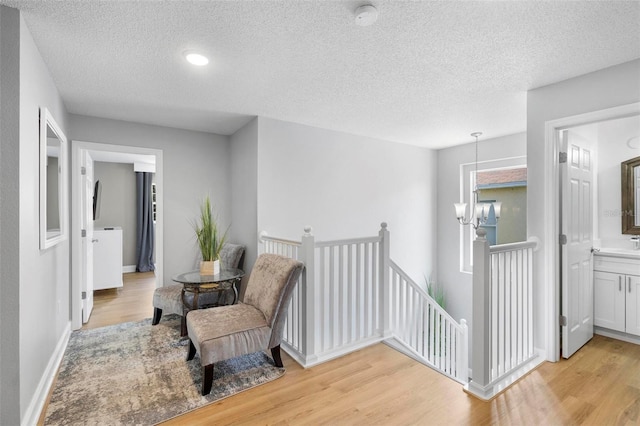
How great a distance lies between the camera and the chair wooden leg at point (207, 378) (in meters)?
2.12

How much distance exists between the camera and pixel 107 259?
4.98m

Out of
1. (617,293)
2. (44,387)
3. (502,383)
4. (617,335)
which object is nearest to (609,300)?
(617,293)

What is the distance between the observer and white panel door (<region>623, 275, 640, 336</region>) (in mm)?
2855

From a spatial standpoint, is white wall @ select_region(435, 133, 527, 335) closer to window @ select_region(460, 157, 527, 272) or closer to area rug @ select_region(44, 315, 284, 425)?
window @ select_region(460, 157, 527, 272)

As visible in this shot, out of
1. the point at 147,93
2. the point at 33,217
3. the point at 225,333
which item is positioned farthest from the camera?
the point at 147,93

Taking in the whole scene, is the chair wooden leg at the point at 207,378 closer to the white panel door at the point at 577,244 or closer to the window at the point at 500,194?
the white panel door at the point at 577,244

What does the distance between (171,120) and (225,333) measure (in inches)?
106

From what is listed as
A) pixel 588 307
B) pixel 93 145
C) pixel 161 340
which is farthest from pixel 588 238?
pixel 93 145

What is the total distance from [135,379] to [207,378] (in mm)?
672

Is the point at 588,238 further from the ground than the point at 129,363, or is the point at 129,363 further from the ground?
the point at 588,238

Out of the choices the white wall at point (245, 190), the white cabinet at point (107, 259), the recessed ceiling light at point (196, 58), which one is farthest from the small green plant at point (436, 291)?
the white cabinet at point (107, 259)

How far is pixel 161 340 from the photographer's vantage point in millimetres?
3047

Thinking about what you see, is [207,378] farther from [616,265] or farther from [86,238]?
[616,265]

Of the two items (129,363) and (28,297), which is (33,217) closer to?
(28,297)
